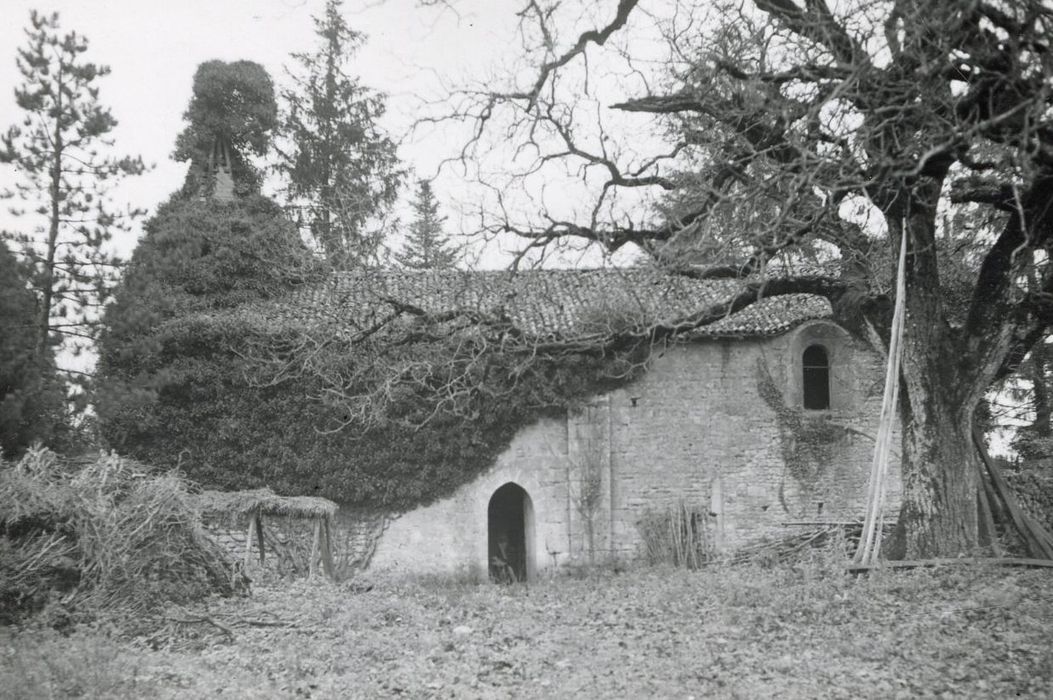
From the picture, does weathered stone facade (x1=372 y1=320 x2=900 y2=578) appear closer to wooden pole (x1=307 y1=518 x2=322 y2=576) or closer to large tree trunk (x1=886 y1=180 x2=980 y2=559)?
wooden pole (x1=307 y1=518 x2=322 y2=576)

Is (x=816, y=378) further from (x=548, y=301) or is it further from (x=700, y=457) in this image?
(x=548, y=301)

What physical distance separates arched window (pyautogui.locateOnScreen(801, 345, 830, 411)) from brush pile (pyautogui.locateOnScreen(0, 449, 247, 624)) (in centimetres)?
1250

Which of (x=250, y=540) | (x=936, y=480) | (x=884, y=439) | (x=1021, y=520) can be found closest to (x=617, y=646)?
(x=884, y=439)

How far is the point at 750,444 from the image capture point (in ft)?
55.5

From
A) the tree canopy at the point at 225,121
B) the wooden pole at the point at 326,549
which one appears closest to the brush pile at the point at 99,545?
the wooden pole at the point at 326,549

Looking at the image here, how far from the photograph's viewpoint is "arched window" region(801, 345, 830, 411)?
17562 mm

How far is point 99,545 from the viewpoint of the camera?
8430 mm

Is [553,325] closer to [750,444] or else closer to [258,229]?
[750,444]

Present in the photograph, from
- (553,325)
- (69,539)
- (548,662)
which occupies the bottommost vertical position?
(548,662)

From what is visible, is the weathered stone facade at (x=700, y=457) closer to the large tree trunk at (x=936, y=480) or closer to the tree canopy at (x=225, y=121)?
the large tree trunk at (x=936, y=480)

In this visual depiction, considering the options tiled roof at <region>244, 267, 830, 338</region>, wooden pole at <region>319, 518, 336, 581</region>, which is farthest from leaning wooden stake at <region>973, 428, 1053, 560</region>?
wooden pole at <region>319, 518, 336, 581</region>

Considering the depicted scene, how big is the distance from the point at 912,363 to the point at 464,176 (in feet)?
19.1

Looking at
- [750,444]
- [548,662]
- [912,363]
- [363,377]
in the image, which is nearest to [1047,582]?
[912,363]

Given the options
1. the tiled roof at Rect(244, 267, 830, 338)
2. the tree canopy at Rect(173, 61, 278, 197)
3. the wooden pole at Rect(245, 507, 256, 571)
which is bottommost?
the wooden pole at Rect(245, 507, 256, 571)
